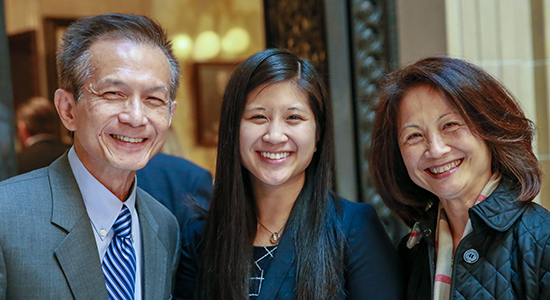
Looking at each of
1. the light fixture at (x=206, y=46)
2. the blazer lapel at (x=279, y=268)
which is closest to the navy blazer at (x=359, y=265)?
the blazer lapel at (x=279, y=268)

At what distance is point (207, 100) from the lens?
20.0 ft

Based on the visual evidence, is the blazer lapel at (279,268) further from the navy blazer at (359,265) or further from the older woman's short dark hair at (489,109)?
the older woman's short dark hair at (489,109)

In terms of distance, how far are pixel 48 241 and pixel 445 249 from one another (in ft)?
4.39

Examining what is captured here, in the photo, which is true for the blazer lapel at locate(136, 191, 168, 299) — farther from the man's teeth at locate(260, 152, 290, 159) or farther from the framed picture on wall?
the framed picture on wall

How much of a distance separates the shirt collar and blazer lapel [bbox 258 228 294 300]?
614mm

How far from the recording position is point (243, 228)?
2.16m

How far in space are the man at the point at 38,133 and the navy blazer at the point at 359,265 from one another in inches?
106

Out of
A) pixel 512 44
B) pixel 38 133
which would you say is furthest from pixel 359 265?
pixel 38 133

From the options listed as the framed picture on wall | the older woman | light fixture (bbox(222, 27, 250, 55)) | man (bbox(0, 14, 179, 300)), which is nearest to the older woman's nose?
the older woman

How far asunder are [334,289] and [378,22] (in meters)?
2.24

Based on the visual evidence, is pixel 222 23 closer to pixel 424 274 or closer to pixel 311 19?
pixel 311 19

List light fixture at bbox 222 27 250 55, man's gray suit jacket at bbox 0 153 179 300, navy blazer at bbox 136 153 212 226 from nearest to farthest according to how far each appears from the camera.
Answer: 1. man's gray suit jacket at bbox 0 153 179 300
2. navy blazer at bbox 136 153 212 226
3. light fixture at bbox 222 27 250 55

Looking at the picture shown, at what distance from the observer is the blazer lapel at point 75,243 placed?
1720mm

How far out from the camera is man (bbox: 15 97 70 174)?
4191 mm
